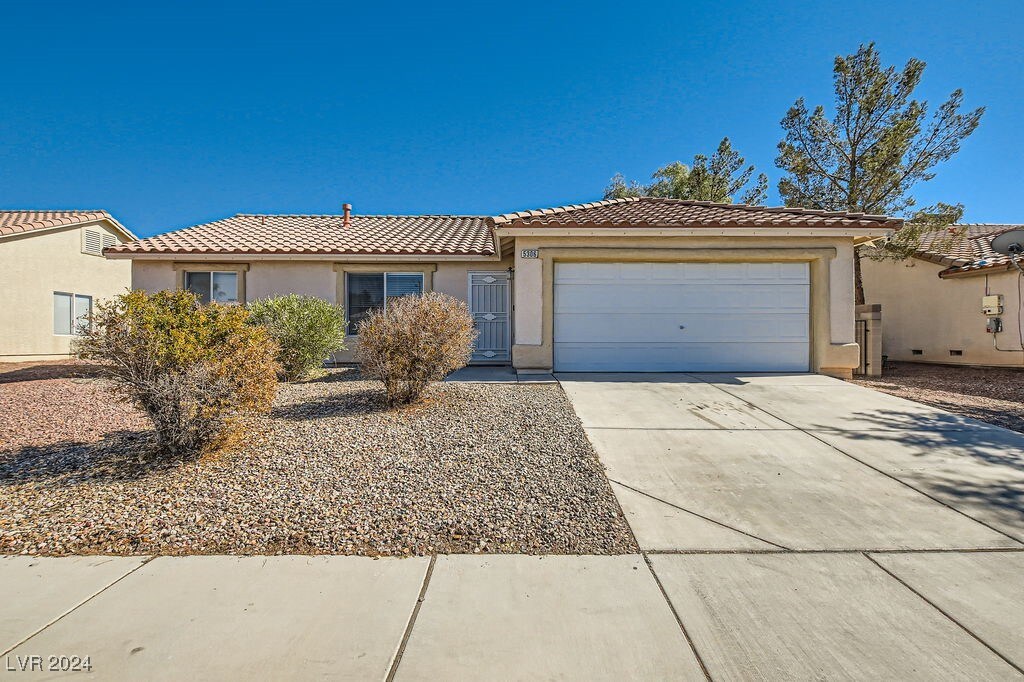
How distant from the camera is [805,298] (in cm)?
1013

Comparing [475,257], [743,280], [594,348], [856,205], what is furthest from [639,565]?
[856,205]

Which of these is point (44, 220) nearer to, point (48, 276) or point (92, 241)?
point (92, 241)

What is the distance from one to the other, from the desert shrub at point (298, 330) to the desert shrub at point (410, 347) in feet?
9.44

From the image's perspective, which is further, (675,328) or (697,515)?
(675,328)

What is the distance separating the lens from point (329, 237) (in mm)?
13008

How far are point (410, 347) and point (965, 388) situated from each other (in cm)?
1022

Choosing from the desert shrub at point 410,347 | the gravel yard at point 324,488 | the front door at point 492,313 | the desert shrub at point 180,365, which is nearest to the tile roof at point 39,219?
the gravel yard at point 324,488

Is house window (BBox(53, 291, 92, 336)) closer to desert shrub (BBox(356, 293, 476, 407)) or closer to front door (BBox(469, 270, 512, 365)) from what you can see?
front door (BBox(469, 270, 512, 365))

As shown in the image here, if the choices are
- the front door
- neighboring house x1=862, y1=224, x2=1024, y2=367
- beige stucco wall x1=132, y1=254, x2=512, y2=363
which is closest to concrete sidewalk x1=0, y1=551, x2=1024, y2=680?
the front door

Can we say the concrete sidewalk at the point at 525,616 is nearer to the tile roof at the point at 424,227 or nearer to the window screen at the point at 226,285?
the tile roof at the point at 424,227

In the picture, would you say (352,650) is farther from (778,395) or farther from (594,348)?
(594,348)

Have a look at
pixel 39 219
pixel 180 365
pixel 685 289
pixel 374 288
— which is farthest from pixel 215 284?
pixel 685 289

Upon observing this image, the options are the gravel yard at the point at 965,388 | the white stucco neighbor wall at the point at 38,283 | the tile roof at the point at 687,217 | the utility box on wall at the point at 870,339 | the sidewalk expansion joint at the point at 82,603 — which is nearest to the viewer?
the sidewalk expansion joint at the point at 82,603

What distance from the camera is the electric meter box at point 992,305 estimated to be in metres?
11.6
